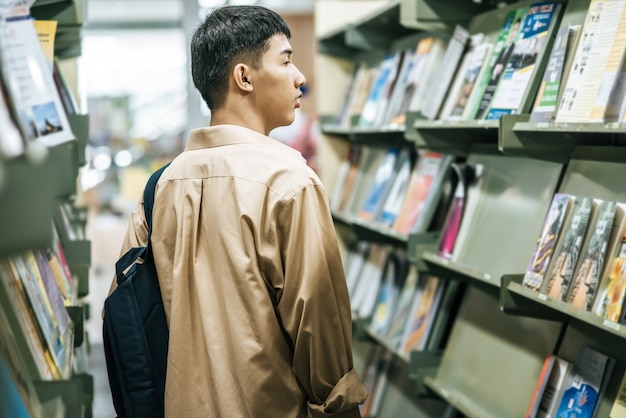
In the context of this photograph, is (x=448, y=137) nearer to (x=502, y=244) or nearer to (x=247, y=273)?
(x=502, y=244)

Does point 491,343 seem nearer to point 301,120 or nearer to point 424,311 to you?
point 424,311

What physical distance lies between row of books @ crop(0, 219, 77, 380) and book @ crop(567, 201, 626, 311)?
53.2 inches

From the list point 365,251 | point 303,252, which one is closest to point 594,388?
point 303,252

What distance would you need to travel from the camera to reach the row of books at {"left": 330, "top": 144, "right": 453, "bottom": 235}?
3.51m

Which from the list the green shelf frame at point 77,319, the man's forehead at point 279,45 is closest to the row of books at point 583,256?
the man's forehead at point 279,45

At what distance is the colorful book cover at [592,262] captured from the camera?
6.99ft

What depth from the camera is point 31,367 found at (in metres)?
1.36

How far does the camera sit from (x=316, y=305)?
1916mm

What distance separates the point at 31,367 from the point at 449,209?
7.52 ft

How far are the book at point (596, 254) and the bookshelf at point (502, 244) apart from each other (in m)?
0.05

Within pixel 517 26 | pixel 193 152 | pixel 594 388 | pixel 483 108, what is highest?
pixel 517 26

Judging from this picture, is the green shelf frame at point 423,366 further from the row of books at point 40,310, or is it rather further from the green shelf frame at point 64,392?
the green shelf frame at point 64,392

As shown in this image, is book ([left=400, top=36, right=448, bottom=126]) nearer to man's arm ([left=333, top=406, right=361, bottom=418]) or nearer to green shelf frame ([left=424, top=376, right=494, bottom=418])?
green shelf frame ([left=424, top=376, right=494, bottom=418])

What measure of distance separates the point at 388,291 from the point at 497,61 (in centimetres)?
157
